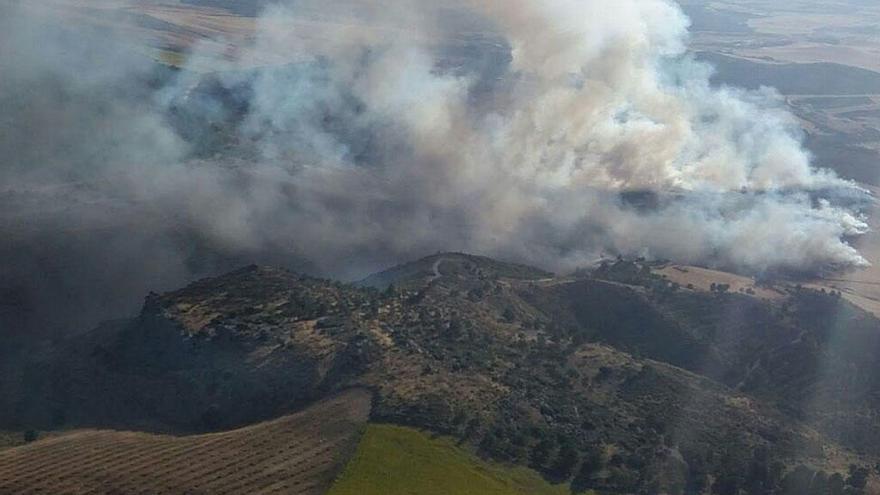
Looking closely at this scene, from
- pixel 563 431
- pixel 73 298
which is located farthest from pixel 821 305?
pixel 73 298

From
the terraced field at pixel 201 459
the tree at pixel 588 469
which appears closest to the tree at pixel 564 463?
the tree at pixel 588 469

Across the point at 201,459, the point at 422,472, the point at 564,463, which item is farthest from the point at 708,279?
the point at 201,459

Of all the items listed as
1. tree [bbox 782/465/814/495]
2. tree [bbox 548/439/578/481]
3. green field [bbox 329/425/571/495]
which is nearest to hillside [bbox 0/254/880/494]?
tree [bbox 548/439/578/481]

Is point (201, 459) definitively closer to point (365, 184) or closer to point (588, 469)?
point (588, 469)

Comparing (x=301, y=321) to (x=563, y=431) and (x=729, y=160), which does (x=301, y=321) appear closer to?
(x=563, y=431)

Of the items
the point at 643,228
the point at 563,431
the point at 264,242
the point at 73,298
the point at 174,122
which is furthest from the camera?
the point at 174,122

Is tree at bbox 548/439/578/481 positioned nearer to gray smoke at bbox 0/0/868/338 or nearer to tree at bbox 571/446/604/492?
tree at bbox 571/446/604/492
